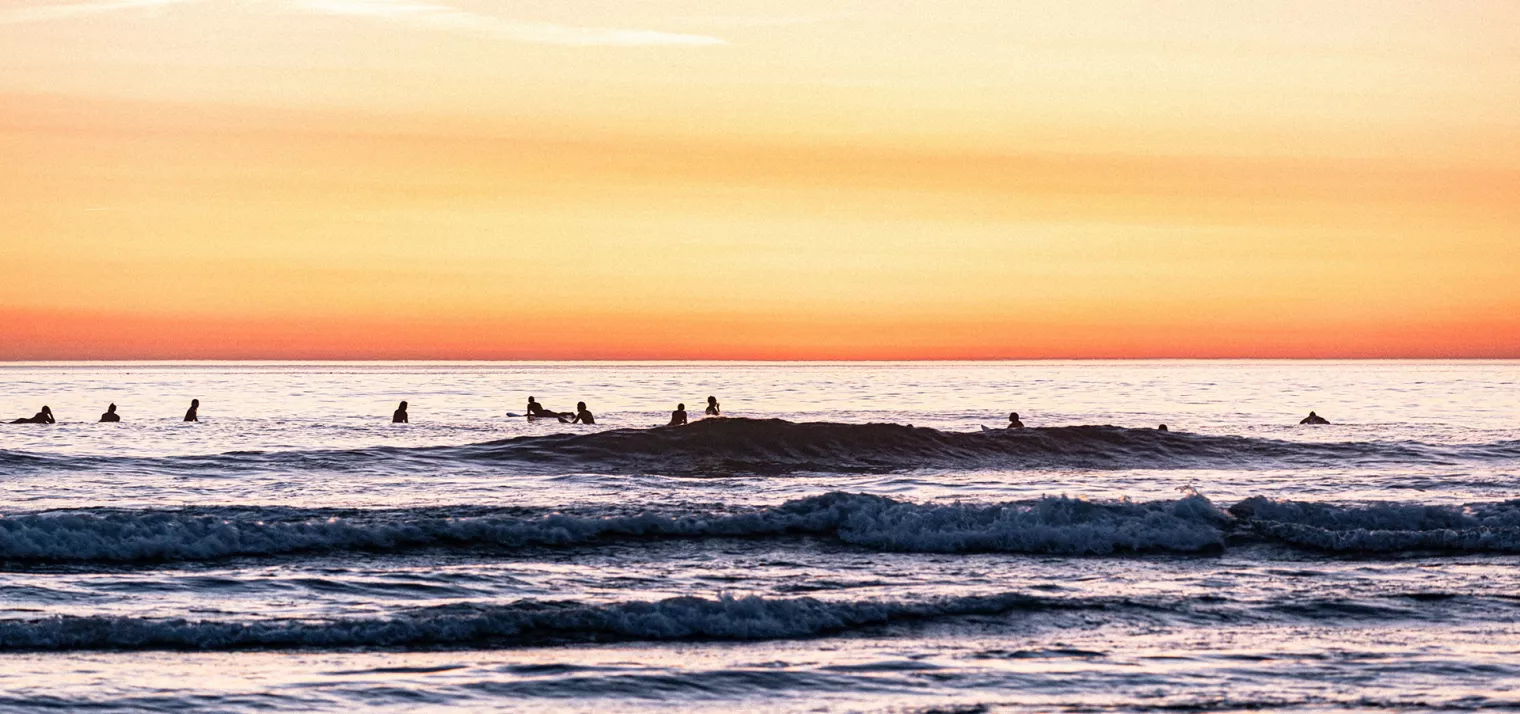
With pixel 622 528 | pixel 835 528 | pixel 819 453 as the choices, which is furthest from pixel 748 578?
pixel 819 453

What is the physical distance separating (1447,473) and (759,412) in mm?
31695

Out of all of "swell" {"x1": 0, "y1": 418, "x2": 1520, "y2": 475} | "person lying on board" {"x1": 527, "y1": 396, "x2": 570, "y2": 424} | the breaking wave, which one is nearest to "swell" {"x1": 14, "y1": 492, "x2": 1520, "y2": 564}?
the breaking wave

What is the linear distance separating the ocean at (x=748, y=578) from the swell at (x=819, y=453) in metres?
0.20

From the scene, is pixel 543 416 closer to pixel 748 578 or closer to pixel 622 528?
pixel 622 528

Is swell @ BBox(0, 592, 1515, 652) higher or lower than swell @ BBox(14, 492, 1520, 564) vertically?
lower

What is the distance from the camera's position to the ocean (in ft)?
37.6

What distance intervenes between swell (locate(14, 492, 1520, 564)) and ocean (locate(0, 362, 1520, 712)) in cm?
6

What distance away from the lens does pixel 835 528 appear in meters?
20.1

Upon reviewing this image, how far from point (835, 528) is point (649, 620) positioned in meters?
6.76

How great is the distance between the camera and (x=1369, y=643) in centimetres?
1290

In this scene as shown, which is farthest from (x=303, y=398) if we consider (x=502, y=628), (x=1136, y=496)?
(x=502, y=628)

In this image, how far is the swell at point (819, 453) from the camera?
98.5 feet

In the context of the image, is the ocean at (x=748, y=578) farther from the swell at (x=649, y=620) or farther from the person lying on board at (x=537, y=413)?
the person lying on board at (x=537, y=413)

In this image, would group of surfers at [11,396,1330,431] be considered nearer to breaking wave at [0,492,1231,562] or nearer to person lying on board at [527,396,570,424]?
person lying on board at [527,396,570,424]
